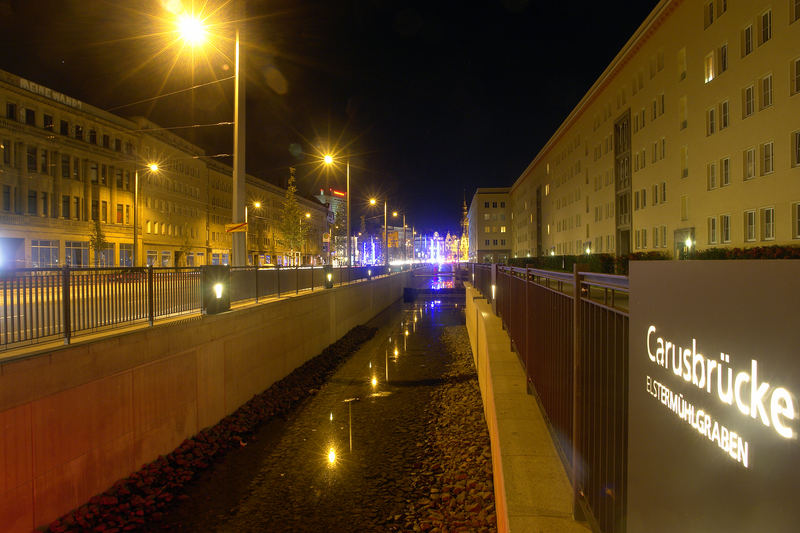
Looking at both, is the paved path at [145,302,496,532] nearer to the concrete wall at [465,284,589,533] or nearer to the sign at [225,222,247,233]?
the concrete wall at [465,284,589,533]

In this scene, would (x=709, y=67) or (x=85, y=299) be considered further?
(x=709, y=67)

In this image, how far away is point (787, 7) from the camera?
2145 centimetres

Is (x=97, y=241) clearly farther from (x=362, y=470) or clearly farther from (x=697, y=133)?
(x=697, y=133)

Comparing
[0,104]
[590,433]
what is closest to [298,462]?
[590,433]

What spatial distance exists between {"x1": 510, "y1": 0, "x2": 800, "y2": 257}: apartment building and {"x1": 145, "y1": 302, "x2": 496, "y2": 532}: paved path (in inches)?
742

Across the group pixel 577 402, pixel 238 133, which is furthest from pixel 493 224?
pixel 577 402

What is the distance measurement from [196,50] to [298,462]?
1378 centimetres

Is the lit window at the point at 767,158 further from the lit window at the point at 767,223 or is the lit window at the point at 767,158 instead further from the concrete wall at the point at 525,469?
the concrete wall at the point at 525,469

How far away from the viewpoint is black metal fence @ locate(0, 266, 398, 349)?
6.72 m

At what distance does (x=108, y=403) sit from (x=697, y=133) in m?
32.5

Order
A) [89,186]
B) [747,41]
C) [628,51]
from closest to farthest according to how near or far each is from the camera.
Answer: [747,41]
[628,51]
[89,186]

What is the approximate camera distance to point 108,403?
282 inches

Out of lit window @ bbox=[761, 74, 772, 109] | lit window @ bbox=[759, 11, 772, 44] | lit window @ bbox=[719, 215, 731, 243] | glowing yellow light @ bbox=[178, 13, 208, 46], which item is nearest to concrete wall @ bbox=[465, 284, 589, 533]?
glowing yellow light @ bbox=[178, 13, 208, 46]

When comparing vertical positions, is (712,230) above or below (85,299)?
above
